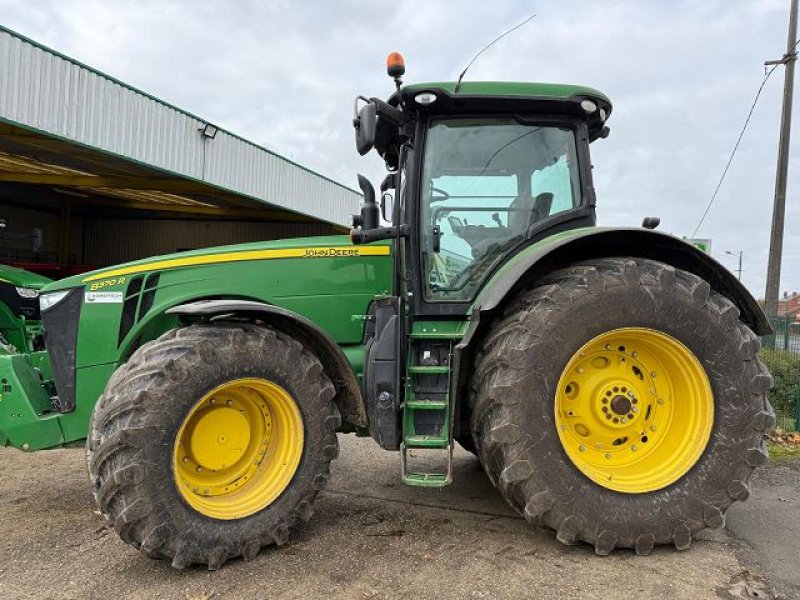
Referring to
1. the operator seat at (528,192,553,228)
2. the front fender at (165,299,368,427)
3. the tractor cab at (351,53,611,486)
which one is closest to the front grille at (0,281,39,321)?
the front fender at (165,299,368,427)

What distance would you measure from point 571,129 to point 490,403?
172 cm

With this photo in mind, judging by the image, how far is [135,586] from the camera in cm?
271

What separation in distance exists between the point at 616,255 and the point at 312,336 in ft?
5.79

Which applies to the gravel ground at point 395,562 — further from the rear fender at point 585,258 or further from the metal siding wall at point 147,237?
the metal siding wall at point 147,237

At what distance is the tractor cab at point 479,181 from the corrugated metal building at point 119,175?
7259 mm

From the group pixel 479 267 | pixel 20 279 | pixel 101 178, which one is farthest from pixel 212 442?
pixel 101 178

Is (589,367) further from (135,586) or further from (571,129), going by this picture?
(135,586)

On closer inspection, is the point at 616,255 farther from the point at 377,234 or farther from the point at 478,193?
the point at 377,234

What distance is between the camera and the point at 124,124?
1002cm

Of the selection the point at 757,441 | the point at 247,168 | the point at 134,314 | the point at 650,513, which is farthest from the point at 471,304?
the point at 247,168

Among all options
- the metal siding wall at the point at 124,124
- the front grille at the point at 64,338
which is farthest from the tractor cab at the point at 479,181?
the metal siding wall at the point at 124,124

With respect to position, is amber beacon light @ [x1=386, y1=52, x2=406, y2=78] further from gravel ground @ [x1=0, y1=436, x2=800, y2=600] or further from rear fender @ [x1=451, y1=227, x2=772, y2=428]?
gravel ground @ [x1=0, y1=436, x2=800, y2=600]

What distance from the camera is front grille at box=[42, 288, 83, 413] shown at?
3.47m

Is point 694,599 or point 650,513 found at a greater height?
point 650,513
